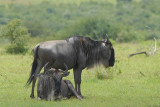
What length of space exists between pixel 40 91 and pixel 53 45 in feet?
3.96

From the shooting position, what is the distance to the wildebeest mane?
10664 mm

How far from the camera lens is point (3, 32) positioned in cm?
2416

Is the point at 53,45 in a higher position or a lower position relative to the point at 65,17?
higher

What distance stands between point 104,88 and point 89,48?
190 centimetres

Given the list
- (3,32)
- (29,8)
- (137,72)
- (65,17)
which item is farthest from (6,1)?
(137,72)

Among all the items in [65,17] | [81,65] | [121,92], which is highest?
[81,65]

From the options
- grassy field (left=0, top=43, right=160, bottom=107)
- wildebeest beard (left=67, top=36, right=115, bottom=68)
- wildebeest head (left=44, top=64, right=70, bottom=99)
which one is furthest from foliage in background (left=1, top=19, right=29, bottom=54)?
wildebeest head (left=44, top=64, right=70, bottom=99)

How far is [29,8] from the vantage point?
407ft

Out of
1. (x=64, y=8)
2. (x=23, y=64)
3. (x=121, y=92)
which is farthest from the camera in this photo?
(x=64, y=8)

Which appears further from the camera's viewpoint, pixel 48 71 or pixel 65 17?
pixel 65 17

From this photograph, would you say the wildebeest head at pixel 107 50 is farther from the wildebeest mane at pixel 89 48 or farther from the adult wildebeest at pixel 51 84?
the adult wildebeest at pixel 51 84

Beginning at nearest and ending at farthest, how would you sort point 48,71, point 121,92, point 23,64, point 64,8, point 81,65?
1. point 48,71
2. point 81,65
3. point 121,92
4. point 23,64
5. point 64,8

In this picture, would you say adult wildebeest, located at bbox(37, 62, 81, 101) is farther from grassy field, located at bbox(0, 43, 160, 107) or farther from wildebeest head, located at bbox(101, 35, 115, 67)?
wildebeest head, located at bbox(101, 35, 115, 67)

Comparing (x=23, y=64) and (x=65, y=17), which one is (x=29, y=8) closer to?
(x=65, y=17)
